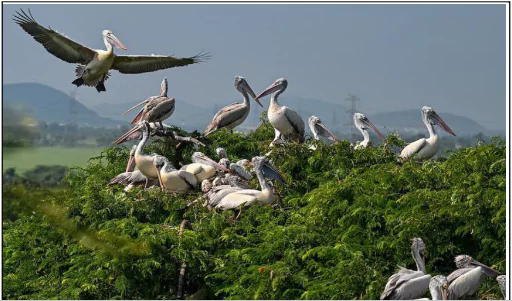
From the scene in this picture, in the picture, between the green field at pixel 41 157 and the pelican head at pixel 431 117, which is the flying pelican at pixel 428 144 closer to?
→ the pelican head at pixel 431 117

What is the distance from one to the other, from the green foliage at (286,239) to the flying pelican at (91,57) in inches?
108

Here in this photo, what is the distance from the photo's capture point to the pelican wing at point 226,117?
12719 mm

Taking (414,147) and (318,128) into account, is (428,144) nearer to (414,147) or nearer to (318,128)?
(414,147)

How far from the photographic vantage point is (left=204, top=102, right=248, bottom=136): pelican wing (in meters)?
12.7

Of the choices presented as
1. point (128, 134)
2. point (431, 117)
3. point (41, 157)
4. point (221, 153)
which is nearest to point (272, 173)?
point (221, 153)

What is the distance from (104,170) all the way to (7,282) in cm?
361

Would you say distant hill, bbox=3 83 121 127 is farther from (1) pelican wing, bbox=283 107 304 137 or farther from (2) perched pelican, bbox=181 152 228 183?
(1) pelican wing, bbox=283 107 304 137

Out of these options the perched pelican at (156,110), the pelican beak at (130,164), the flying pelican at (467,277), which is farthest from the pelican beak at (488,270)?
the perched pelican at (156,110)

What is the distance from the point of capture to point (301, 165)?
10148 mm

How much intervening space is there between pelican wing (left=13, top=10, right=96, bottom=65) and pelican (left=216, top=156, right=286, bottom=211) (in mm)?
3651

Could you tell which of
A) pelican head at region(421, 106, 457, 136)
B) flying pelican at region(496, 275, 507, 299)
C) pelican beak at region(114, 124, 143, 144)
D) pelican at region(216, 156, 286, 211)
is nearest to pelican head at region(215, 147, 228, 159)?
pelican beak at region(114, 124, 143, 144)

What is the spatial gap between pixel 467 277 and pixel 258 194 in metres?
3.17

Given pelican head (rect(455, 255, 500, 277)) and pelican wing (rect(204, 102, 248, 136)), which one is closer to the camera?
pelican head (rect(455, 255, 500, 277))

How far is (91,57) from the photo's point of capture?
1177 cm
